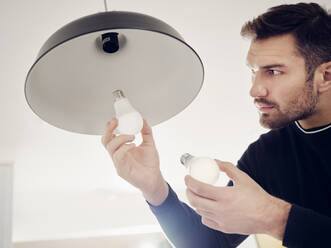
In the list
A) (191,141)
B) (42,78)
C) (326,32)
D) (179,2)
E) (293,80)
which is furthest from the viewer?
(191,141)

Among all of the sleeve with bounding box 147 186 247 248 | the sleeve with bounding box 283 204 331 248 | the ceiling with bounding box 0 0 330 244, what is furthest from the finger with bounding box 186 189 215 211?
the ceiling with bounding box 0 0 330 244

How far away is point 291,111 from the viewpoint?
38.0 inches

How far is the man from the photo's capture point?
2.63ft

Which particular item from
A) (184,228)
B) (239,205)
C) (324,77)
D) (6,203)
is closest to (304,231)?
(239,205)

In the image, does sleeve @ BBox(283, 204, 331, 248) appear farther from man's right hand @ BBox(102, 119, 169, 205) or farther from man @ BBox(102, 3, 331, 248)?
man's right hand @ BBox(102, 119, 169, 205)

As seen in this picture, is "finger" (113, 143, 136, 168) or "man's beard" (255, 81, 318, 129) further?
"man's beard" (255, 81, 318, 129)

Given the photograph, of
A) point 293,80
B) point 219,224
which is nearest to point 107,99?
point 219,224

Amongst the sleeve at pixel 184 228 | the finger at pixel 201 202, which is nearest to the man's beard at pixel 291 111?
the sleeve at pixel 184 228

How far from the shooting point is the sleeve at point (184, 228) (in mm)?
884

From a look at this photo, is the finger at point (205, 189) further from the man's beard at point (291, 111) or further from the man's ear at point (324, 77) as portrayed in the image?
the man's ear at point (324, 77)

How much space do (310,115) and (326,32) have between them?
0.28m

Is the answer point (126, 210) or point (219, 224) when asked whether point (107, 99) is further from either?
point (126, 210)

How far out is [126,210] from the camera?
9.41 feet

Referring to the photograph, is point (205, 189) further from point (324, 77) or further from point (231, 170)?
point (324, 77)
